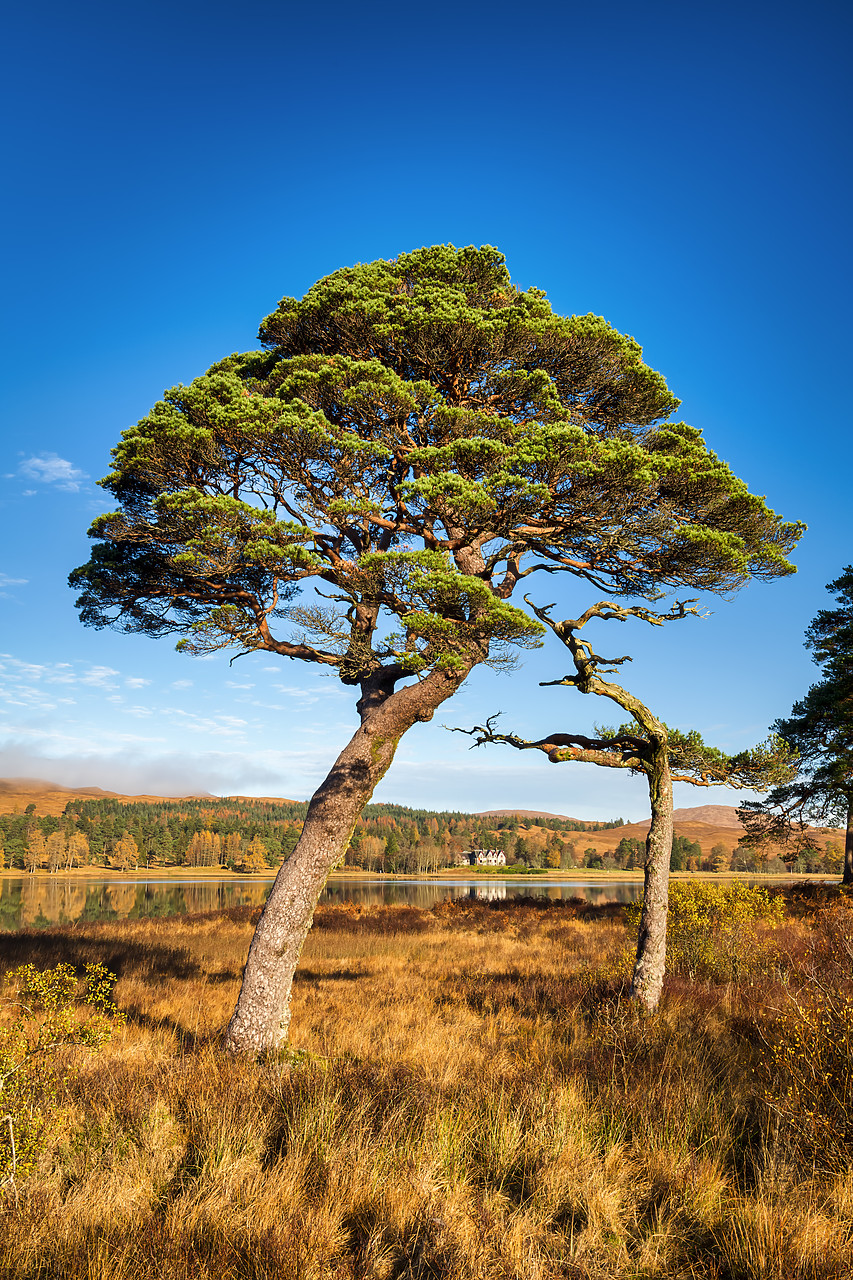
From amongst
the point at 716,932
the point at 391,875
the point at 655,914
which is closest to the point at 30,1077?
the point at 655,914

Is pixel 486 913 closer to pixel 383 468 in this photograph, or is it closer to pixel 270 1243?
pixel 383 468

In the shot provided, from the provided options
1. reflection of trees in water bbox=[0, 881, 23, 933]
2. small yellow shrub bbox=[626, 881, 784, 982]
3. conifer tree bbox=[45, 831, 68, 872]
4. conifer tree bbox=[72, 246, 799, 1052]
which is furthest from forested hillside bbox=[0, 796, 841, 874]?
conifer tree bbox=[72, 246, 799, 1052]

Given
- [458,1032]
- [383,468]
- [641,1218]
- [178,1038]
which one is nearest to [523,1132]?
[641,1218]

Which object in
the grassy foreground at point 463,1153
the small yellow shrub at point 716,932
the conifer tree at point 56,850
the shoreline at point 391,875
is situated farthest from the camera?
the conifer tree at point 56,850

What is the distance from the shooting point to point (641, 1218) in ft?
14.0

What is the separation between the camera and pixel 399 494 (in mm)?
8766

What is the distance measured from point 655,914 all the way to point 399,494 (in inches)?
284

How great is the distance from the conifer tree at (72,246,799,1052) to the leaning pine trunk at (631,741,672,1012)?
3.59 m

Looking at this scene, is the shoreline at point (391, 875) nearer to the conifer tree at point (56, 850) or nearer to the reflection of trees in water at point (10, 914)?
the conifer tree at point (56, 850)

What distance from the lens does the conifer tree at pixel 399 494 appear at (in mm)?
7676

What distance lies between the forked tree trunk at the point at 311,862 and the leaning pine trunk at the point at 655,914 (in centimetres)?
388

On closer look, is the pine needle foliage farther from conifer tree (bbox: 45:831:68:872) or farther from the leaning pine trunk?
conifer tree (bbox: 45:831:68:872)

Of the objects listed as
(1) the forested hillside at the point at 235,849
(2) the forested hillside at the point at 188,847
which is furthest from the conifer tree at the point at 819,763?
(2) the forested hillside at the point at 188,847

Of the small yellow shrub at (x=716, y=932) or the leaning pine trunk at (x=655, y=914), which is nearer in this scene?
the leaning pine trunk at (x=655, y=914)
